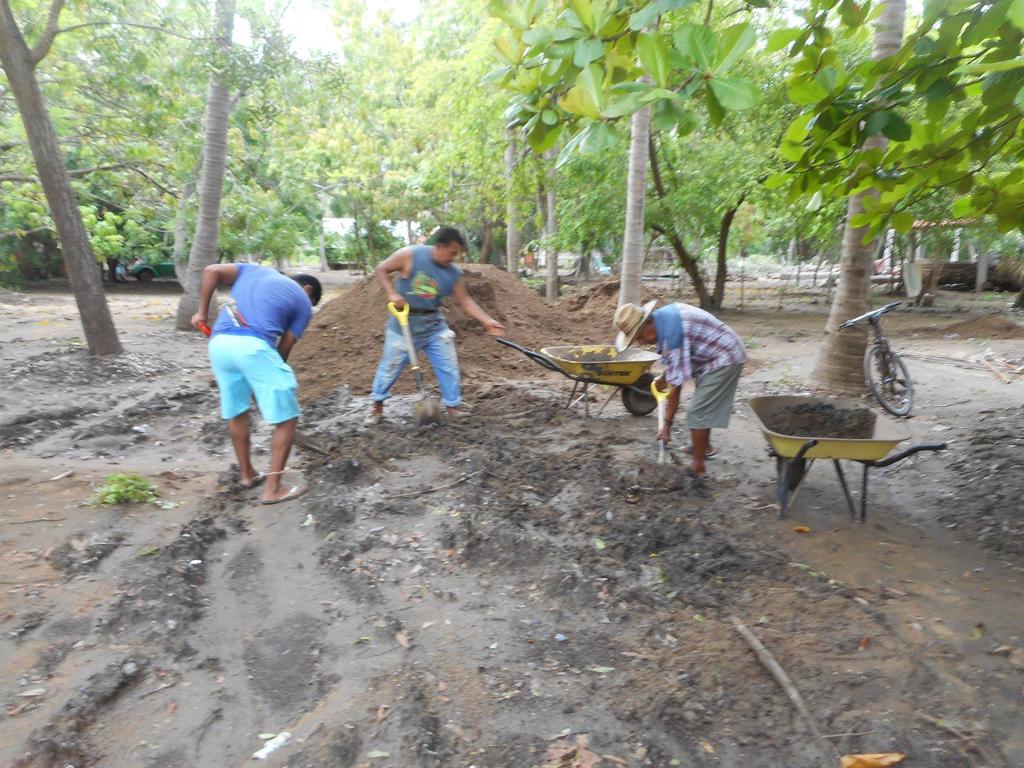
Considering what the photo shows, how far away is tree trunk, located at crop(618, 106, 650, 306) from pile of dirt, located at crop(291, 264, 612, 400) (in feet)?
6.78

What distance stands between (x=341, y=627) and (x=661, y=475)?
106 inches

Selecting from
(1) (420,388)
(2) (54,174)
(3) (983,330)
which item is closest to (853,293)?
(1) (420,388)

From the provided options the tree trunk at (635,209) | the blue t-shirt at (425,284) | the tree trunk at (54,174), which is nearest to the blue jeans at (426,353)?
the blue t-shirt at (425,284)

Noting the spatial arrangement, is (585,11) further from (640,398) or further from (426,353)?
(640,398)

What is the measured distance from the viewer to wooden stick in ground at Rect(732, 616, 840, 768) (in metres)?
2.74

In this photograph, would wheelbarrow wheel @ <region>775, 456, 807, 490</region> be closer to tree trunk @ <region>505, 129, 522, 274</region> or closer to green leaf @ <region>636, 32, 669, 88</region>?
green leaf @ <region>636, 32, 669, 88</region>

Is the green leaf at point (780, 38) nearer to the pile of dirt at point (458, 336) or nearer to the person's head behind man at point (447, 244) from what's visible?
the person's head behind man at point (447, 244)

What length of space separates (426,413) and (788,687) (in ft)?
14.0

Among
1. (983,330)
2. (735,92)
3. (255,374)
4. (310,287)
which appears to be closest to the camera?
(735,92)

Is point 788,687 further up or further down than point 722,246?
further down

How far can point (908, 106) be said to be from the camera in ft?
12.6

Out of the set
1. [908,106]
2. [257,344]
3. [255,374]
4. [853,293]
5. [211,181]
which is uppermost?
[211,181]

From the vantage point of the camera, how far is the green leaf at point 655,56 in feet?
8.22

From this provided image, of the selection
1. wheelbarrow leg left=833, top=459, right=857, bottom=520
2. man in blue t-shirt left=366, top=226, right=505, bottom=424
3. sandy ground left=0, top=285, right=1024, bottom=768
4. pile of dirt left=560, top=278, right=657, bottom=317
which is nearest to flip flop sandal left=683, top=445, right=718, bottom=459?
sandy ground left=0, top=285, right=1024, bottom=768
